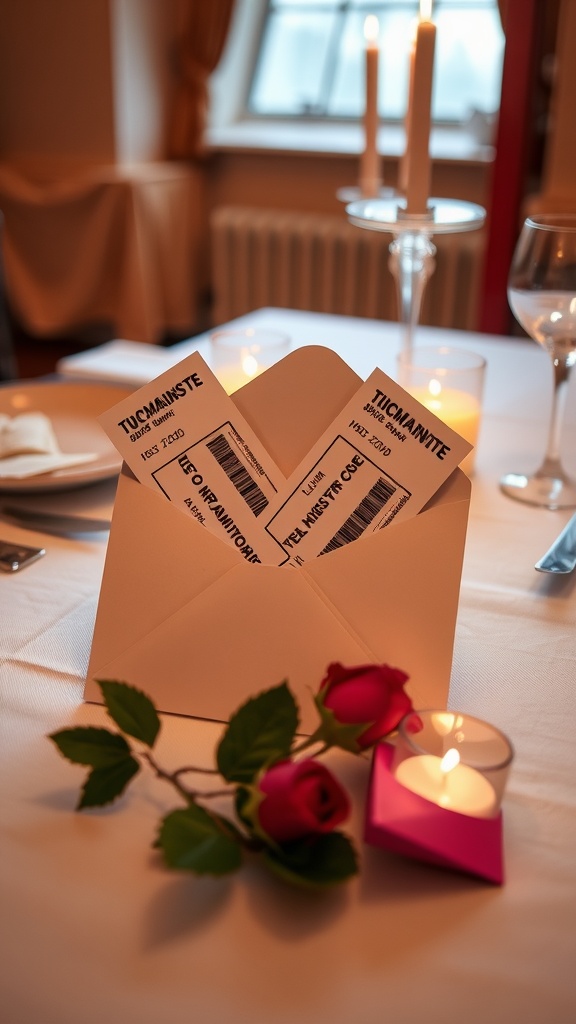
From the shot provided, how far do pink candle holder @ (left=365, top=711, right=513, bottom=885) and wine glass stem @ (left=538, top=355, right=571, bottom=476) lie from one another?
0.49 m

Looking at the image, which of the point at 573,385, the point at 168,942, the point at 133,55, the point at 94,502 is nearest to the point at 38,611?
the point at 94,502

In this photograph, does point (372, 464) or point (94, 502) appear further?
point (94, 502)

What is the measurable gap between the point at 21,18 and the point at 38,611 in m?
3.83

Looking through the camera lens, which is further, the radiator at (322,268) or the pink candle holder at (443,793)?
the radiator at (322,268)

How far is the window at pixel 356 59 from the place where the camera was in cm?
347

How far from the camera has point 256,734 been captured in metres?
0.42

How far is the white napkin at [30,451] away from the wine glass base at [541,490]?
1.30 ft

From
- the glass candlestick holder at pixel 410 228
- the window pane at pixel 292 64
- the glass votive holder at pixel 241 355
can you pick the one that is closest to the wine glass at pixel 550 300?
the glass candlestick holder at pixel 410 228

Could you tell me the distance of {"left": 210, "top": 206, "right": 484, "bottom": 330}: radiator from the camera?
3.32m

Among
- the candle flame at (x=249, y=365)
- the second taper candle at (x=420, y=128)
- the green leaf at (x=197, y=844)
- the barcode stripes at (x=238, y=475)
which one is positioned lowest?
the green leaf at (x=197, y=844)

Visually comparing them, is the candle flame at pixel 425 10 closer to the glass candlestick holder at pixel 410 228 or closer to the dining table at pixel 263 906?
the glass candlestick holder at pixel 410 228

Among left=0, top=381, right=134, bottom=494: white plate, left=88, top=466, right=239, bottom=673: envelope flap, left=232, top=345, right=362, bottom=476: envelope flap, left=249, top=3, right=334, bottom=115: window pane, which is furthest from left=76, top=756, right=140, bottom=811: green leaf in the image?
left=249, top=3, right=334, bottom=115: window pane

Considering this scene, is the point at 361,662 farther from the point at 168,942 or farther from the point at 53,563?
the point at 53,563

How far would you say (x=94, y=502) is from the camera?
32.2 inches
